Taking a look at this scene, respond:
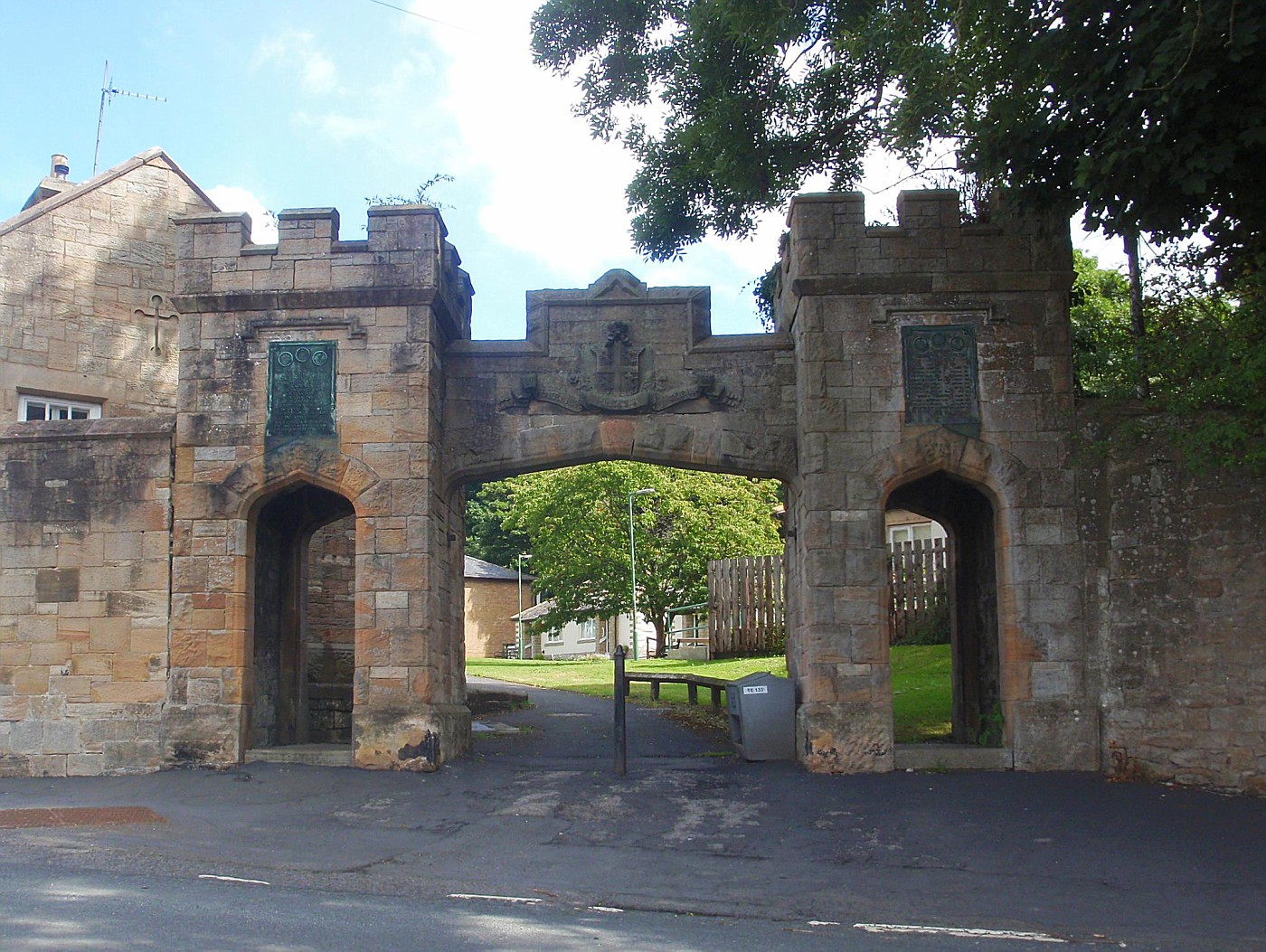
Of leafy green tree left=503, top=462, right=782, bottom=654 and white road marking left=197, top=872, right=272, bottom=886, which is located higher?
leafy green tree left=503, top=462, right=782, bottom=654

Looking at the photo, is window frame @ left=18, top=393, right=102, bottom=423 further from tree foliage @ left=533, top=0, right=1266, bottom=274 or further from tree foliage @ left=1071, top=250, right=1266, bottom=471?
tree foliage @ left=1071, top=250, right=1266, bottom=471

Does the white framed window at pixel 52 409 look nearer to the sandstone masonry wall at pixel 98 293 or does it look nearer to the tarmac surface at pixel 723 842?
the sandstone masonry wall at pixel 98 293

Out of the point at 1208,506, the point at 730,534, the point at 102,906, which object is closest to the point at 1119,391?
the point at 1208,506

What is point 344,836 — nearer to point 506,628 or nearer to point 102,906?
point 102,906

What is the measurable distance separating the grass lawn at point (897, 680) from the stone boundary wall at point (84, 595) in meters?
8.17

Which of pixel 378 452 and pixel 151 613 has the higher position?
pixel 378 452

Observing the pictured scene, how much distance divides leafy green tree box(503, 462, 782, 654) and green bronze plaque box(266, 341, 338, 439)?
2223 centimetres

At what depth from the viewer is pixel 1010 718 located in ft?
37.4

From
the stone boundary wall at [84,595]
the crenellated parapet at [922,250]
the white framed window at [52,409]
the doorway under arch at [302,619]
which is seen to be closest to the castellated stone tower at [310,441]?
the stone boundary wall at [84,595]

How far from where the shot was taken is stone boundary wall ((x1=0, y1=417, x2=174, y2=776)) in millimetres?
11945

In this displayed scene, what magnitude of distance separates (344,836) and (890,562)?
13242 mm

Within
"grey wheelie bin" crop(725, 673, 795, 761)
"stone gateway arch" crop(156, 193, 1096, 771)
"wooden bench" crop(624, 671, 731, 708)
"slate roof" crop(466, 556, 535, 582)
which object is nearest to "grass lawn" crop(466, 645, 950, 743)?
"wooden bench" crop(624, 671, 731, 708)

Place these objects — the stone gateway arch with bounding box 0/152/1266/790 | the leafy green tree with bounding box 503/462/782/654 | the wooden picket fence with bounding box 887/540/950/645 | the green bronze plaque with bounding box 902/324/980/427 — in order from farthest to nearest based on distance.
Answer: the leafy green tree with bounding box 503/462/782/654
the wooden picket fence with bounding box 887/540/950/645
the green bronze plaque with bounding box 902/324/980/427
the stone gateway arch with bounding box 0/152/1266/790

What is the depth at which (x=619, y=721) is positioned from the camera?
38.5ft
